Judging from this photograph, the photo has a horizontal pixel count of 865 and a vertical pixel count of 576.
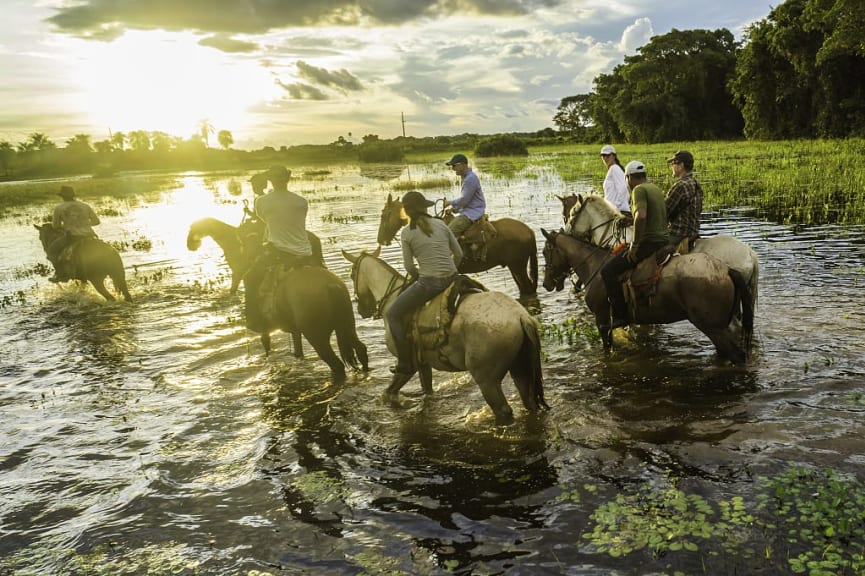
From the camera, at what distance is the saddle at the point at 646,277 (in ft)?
26.3

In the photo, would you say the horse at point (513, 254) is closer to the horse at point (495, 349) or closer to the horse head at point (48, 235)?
the horse at point (495, 349)

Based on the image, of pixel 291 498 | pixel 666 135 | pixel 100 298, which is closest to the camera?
pixel 291 498

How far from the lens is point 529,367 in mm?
6375

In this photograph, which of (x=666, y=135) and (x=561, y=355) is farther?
(x=666, y=135)

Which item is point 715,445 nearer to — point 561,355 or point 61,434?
point 561,355

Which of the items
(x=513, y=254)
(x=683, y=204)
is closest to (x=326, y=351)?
(x=513, y=254)

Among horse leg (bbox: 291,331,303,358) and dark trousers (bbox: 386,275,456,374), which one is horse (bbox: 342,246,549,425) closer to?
dark trousers (bbox: 386,275,456,374)

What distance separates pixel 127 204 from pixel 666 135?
189 feet

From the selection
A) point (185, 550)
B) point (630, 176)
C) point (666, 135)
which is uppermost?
point (666, 135)


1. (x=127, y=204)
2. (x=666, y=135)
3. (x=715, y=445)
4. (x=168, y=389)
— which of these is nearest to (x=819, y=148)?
(x=666, y=135)

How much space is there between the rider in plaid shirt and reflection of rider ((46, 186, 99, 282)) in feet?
44.1

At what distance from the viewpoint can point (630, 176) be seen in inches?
330

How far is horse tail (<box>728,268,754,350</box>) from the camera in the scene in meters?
7.59

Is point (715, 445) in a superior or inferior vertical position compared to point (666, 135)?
inferior
